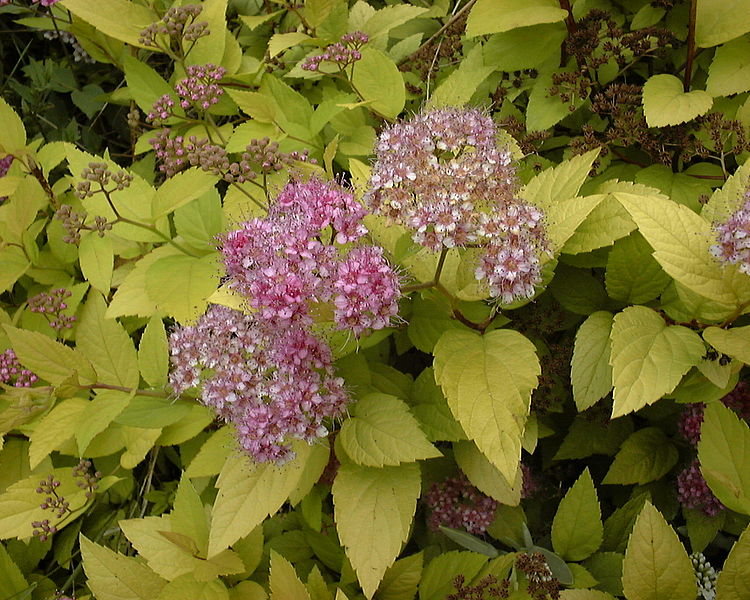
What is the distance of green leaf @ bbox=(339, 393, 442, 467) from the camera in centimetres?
144

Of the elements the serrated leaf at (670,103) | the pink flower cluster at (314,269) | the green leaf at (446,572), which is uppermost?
the serrated leaf at (670,103)

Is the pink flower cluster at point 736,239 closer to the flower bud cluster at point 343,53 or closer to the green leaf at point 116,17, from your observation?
the flower bud cluster at point 343,53

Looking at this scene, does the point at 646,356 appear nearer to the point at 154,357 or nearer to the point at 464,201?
the point at 464,201

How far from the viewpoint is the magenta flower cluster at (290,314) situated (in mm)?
1321

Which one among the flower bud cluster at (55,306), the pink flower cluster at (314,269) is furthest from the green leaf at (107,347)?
the pink flower cluster at (314,269)

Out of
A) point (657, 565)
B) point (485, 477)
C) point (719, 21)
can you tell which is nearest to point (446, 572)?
point (485, 477)

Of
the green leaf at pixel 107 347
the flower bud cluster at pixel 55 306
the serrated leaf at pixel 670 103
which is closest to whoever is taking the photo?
the serrated leaf at pixel 670 103

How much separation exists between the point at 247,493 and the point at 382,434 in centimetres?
33

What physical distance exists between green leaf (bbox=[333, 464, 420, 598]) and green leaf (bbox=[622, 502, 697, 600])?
0.46 m

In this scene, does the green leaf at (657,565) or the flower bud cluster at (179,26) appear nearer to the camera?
the green leaf at (657,565)

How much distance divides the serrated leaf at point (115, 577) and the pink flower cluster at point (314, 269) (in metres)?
0.84

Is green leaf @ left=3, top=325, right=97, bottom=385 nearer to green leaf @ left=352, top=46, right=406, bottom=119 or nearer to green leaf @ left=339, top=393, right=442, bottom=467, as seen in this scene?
green leaf @ left=339, top=393, right=442, bottom=467

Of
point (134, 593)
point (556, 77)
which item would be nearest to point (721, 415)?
point (556, 77)

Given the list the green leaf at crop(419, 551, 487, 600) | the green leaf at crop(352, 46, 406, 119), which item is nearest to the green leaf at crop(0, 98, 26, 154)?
the green leaf at crop(352, 46, 406, 119)
